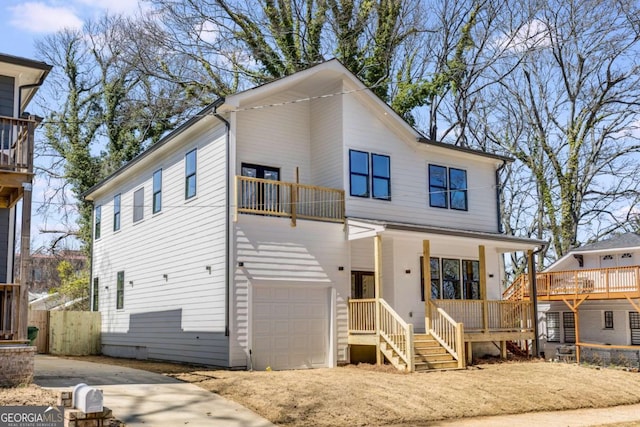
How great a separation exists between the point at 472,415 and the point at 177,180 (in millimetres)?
11316

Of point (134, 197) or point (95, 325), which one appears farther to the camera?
point (95, 325)

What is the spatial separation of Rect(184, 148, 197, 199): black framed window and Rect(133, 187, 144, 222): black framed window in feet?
12.5

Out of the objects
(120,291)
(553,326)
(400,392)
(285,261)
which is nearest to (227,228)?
(285,261)

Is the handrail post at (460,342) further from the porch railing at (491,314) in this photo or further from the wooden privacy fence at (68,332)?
the wooden privacy fence at (68,332)

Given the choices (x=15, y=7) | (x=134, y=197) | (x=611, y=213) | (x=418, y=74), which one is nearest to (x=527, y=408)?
(x=134, y=197)

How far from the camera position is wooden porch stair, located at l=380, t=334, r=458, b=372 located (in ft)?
54.0

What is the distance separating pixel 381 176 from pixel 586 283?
14.7 metres

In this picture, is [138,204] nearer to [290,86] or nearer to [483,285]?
[290,86]

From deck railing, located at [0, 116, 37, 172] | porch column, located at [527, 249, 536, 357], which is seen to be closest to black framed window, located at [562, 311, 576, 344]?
porch column, located at [527, 249, 536, 357]

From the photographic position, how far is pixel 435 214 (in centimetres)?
2106

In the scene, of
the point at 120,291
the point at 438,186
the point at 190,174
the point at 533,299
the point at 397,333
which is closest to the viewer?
the point at 397,333

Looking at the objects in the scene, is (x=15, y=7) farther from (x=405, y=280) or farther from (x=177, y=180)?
(x=405, y=280)

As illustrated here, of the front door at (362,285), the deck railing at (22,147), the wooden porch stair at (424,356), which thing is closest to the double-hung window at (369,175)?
the front door at (362,285)

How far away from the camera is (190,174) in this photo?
18.8m
